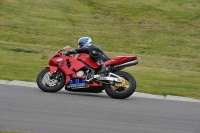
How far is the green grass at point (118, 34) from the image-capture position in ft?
51.3

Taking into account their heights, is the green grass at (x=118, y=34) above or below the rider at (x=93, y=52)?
below

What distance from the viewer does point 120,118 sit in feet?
30.5

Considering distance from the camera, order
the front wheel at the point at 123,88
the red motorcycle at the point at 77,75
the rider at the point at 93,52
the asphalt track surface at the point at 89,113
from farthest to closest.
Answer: the rider at the point at 93,52 < the red motorcycle at the point at 77,75 < the front wheel at the point at 123,88 < the asphalt track surface at the point at 89,113

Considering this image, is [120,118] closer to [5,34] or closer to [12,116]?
[12,116]

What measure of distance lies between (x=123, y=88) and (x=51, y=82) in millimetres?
1672

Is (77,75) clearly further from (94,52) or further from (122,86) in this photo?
(122,86)

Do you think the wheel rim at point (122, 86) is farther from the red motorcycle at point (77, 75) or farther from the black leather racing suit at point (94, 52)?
the black leather racing suit at point (94, 52)

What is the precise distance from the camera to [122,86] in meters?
11.6

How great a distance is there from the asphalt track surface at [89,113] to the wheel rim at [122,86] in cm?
29

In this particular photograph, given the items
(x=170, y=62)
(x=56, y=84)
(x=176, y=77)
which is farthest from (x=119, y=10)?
(x=56, y=84)

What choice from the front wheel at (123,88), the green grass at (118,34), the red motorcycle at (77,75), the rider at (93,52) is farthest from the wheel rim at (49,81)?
the green grass at (118,34)

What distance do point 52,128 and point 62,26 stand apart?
1907 centimetres

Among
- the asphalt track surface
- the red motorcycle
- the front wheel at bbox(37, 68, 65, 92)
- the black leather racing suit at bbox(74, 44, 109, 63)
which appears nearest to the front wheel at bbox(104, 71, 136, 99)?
the red motorcycle

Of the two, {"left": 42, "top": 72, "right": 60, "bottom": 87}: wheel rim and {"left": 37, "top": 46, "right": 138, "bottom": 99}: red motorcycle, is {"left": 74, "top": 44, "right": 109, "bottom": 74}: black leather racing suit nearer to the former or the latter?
{"left": 37, "top": 46, "right": 138, "bottom": 99}: red motorcycle
